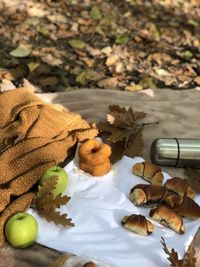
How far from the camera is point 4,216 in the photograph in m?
1.84

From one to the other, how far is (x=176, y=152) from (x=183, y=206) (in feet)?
1.21

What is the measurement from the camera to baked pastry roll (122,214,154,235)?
6.00 feet

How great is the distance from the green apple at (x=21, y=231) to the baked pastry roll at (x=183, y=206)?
55cm

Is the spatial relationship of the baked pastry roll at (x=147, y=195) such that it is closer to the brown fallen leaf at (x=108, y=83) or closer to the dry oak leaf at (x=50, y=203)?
the dry oak leaf at (x=50, y=203)

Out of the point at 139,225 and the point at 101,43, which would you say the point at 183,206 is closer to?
the point at 139,225

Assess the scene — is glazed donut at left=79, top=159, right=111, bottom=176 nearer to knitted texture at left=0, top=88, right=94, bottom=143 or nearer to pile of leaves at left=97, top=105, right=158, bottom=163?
pile of leaves at left=97, top=105, right=158, bottom=163

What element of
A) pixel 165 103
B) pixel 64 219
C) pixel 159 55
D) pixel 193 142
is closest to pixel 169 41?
pixel 159 55

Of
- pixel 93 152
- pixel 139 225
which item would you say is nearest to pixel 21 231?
pixel 139 225

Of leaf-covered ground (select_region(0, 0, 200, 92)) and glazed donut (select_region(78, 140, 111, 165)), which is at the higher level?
glazed donut (select_region(78, 140, 111, 165))

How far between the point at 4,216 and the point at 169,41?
237cm

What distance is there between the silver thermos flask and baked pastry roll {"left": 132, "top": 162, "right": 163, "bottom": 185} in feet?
0.30

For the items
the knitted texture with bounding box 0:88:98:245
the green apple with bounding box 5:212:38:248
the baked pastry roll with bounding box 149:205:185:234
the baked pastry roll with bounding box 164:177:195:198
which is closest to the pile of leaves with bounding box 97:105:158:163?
the knitted texture with bounding box 0:88:98:245

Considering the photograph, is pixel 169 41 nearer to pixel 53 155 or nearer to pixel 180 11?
pixel 180 11

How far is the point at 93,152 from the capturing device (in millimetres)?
2152
